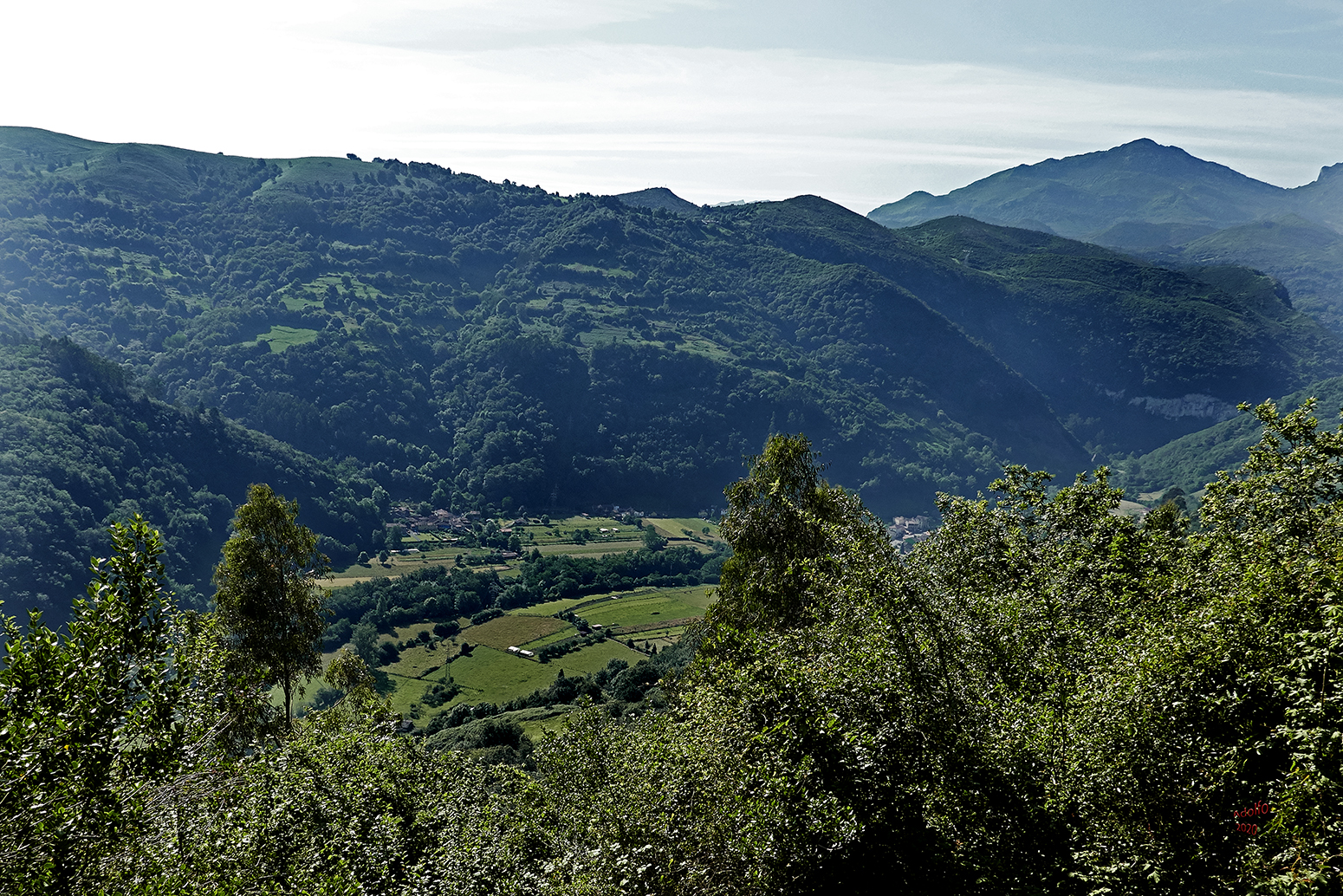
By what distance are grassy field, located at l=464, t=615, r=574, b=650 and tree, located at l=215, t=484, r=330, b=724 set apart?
275 ft

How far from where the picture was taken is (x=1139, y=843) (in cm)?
959

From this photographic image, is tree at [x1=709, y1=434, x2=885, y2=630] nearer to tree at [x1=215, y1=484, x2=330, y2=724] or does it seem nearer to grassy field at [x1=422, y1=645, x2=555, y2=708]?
tree at [x1=215, y1=484, x2=330, y2=724]

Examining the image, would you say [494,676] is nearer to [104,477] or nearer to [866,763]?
[866,763]

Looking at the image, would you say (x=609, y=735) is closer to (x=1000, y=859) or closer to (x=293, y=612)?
(x=293, y=612)

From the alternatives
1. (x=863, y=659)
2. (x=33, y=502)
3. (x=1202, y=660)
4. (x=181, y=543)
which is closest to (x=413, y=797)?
(x=863, y=659)

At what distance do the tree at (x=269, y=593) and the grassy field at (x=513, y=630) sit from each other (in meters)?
83.9

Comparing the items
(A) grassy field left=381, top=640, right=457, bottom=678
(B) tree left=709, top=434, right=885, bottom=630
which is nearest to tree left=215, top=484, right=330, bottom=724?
(B) tree left=709, top=434, right=885, bottom=630

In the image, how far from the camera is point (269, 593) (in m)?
27.1

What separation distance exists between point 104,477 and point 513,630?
291ft

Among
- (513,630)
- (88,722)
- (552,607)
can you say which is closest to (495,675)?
(513,630)

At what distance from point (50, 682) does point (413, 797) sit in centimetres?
854

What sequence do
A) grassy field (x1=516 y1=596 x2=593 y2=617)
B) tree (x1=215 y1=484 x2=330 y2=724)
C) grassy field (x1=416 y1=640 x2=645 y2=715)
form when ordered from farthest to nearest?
grassy field (x1=516 y1=596 x2=593 y2=617) → grassy field (x1=416 y1=640 x2=645 y2=715) → tree (x1=215 y1=484 x2=330 y2=724)

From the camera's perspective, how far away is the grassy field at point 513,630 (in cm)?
11225

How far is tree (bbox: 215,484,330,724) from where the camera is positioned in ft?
87.1
